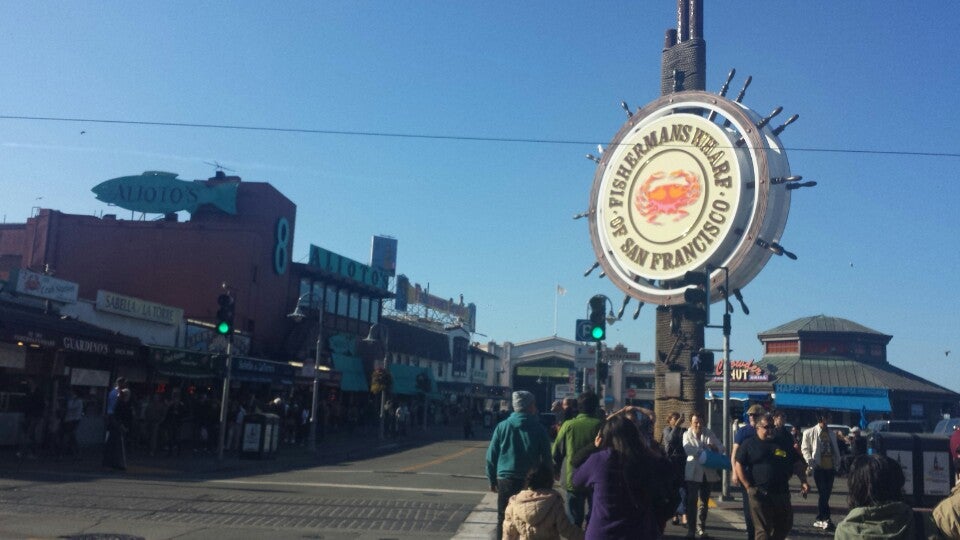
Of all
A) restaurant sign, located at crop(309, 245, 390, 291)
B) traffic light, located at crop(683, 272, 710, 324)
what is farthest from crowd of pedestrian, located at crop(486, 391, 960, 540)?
restaurant sign, located at crop(309, 245, 390, 291)

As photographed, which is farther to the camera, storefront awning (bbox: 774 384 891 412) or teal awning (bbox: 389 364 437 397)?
teal awning (bbox: 389 364 437 397)

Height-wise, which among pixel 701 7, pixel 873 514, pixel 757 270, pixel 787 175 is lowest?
pixel 873 514

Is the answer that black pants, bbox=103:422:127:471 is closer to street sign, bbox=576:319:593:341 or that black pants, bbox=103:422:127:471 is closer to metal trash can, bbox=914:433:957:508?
street sign, bbox=576:319:593:341

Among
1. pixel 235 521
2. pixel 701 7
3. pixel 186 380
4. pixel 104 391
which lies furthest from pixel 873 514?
pixel 186 380

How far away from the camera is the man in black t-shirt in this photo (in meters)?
8.94

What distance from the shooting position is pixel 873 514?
15.1ft

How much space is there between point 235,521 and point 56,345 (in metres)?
11.6

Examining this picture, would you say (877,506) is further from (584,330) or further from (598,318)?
(584,330)

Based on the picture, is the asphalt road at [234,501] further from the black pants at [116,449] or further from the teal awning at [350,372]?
the teal awning at [350,372]

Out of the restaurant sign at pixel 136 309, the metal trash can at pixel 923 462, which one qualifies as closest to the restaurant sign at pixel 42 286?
the restaurant sign at pixel 136 309

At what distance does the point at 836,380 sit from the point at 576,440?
42.7 m

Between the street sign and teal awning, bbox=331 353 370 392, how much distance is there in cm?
3061

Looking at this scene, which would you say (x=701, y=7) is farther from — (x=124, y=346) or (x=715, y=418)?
(x=124, y=346)

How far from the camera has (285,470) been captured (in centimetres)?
2070
